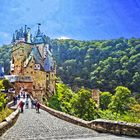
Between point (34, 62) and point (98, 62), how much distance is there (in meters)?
35.0

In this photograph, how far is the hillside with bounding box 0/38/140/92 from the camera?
A: 67562 millimetres

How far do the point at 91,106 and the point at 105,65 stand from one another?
41577 mm

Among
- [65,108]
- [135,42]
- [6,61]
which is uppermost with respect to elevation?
[135,42]

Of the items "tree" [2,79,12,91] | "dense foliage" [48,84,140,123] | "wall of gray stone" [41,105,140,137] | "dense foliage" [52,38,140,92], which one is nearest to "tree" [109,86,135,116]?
"dense foliage" [48,84,140,123]

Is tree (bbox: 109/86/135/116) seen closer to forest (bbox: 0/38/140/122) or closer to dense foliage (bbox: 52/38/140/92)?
forest (bbox: 0/38/140/122)

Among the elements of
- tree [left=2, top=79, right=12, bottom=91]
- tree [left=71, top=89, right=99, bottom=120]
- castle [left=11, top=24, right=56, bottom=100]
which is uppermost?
castle [left=11, top=24, right=56, bottom=100]

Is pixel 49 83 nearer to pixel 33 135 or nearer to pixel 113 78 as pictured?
pixel 113 78

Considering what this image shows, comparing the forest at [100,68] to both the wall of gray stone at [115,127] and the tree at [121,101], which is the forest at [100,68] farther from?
the wall of gray stone at [115,127]

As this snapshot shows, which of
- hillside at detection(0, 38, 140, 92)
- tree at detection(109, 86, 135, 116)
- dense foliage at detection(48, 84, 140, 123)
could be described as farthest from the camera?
hillside at detection(0, 38, 140, 92)

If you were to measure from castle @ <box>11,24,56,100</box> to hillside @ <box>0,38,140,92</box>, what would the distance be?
9.54m

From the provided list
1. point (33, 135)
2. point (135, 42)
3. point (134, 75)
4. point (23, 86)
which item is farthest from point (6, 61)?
point (33, 135)

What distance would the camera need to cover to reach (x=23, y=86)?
39.7 meters

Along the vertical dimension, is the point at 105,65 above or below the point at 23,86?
above

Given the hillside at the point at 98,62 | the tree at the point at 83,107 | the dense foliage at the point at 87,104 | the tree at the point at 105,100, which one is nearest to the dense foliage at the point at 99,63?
the hillside at the point at 98,62
